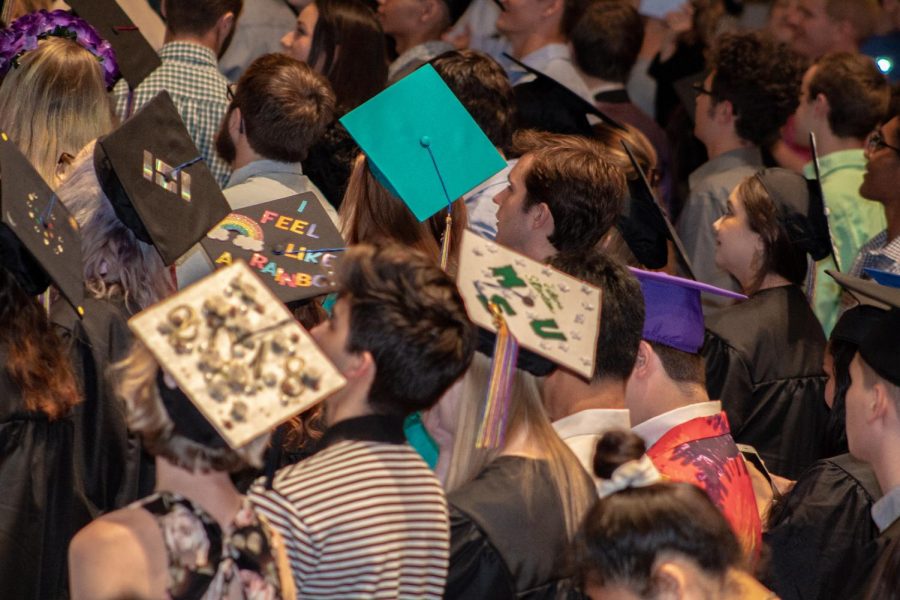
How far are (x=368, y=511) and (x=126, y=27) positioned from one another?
10.7 feet

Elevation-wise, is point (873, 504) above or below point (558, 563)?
below

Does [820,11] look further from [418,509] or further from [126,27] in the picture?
[418,509]

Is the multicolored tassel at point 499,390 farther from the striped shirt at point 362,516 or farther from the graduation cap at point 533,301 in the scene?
the striped shirt at point 362,516

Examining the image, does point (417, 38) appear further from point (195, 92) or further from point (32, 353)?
point (32, 353)

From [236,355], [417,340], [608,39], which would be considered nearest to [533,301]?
[417,340]

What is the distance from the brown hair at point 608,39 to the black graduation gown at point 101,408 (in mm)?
3730

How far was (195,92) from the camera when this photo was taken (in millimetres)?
5270

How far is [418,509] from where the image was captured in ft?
8.31

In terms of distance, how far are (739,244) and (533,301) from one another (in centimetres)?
178

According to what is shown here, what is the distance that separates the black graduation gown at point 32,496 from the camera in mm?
3160

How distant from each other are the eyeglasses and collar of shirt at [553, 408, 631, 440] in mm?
2653

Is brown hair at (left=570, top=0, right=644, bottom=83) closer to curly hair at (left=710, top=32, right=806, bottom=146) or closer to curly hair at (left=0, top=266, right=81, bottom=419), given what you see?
curly hair at (left=710, top=32, right=806, bottom=146)

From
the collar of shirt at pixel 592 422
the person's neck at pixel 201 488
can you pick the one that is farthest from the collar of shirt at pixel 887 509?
the person's neck at pixel 201 488

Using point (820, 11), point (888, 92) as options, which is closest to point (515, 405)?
point (888, 92)
